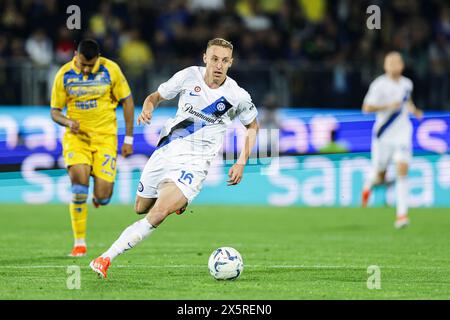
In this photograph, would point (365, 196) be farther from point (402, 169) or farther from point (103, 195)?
point (103, 195)

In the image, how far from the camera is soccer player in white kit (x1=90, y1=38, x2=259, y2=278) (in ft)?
32.8

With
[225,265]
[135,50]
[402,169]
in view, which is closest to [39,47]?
[135,50]

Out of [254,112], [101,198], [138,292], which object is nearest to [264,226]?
[101,198]

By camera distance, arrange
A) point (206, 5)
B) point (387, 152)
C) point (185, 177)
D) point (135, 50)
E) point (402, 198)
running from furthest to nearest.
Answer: point (206, 5) → point (135, 50) → point (387, 152) → point (402, 198) → point (185, 177)

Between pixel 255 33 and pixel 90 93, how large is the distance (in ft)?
33.4

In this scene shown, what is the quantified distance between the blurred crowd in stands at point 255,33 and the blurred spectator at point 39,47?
0.02 metres

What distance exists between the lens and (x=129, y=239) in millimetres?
9719

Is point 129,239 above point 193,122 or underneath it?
underneath

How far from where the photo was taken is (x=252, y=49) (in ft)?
72.2

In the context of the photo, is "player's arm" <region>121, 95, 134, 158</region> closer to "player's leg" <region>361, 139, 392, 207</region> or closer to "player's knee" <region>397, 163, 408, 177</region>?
"player's knee" <region>397, 163, 408, 177</region>

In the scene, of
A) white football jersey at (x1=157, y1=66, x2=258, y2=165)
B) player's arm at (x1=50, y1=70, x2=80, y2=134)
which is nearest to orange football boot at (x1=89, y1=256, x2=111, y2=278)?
white football jersey at (x1=157, y1=66, x2=258, y2=165)

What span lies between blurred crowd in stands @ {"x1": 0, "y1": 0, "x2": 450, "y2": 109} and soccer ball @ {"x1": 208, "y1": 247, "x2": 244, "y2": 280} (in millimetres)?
10912
